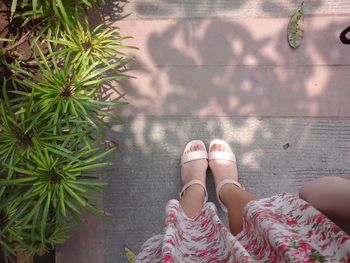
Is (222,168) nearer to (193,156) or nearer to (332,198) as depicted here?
(193,156)

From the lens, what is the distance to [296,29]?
2.15 m

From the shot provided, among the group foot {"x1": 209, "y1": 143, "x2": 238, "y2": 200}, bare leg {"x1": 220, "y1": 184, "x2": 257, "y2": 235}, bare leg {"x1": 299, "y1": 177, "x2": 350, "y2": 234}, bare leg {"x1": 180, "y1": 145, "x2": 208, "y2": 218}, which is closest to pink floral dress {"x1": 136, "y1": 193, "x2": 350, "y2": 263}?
bare leg {"x1": 299, "y1": 177, "x2": 350, "y2": 234}

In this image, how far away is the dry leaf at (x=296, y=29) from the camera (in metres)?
2.15

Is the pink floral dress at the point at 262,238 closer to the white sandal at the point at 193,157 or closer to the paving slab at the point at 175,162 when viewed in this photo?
the white sandal at the point at 193,157

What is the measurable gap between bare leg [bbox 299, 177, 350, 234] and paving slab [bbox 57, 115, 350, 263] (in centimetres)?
84

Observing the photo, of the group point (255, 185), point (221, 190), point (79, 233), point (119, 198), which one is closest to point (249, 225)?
point (221, 190)

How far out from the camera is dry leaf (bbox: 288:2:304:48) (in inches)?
84.7

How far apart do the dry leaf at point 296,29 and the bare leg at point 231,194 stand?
774 millimetres

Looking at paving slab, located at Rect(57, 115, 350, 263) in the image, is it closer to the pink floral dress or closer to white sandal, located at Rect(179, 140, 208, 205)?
white sandal, located at Rect(179, 140, 208, 205)

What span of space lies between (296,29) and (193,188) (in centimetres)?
114

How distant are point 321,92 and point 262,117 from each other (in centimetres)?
39

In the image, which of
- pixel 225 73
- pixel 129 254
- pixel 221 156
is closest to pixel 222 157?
pixel 221 156

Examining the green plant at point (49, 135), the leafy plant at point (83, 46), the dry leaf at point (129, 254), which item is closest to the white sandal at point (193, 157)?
the dry leaf at point (129, 254)

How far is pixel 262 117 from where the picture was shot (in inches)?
86.4
